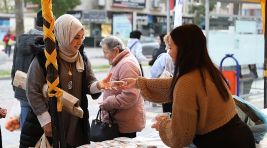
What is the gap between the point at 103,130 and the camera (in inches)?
158

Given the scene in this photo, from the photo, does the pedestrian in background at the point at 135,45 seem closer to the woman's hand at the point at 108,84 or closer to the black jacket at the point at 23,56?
the black jacket at the point at 23,56

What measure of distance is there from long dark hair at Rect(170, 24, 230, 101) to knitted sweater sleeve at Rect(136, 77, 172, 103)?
1.91 feet

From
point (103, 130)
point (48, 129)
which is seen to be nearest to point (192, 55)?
point (48, 129)

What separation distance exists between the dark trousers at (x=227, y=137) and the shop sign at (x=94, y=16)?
3416 cm

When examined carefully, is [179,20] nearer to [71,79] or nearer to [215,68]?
[71,79]

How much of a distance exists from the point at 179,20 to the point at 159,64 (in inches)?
31.1

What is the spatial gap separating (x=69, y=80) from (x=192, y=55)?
1.10 meters

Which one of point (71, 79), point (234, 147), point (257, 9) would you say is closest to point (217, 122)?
point (234, 147)

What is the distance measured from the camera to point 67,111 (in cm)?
300

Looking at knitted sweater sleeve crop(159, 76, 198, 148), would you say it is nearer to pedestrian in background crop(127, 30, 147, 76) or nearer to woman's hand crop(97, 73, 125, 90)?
woman's hand crop(97, 73, 125, 90)

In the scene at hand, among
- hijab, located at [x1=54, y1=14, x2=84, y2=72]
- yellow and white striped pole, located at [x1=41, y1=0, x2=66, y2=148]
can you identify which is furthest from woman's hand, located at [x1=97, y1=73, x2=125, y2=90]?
yellow and white striped pole, located at [x1=41, y1=0, x2=66, y2=148]

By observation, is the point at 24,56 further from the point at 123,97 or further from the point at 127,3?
the point at 127,3

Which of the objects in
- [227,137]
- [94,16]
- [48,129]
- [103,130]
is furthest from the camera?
[94,16]

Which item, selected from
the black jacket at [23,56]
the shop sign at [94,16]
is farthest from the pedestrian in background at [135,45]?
the shop sign at [94,16]
